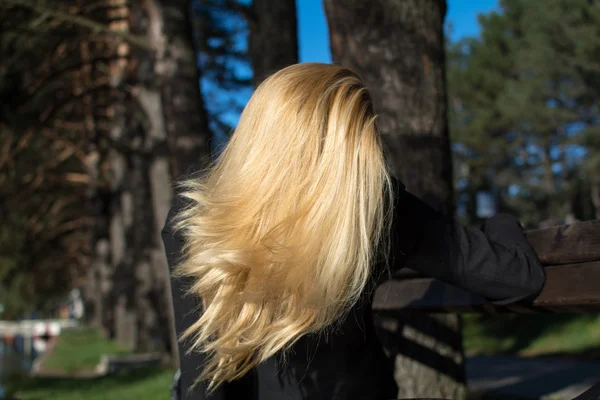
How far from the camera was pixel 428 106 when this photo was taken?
12.5 feet

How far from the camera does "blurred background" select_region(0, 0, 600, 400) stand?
22.8ft

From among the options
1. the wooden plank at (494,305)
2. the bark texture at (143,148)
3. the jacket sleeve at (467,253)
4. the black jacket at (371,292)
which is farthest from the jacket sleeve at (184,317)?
the wooden plank at (494,305)

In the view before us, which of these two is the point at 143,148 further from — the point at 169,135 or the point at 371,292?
the point at 371,292

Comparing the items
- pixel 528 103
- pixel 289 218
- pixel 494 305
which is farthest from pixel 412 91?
pixel 528 103

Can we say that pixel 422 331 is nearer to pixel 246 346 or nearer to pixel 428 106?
pixel 428 106

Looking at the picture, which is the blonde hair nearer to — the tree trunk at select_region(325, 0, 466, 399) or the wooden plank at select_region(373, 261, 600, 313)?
the wooden plank at select_region(373, 261, 600, 313)

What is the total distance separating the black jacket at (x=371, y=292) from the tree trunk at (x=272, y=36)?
181 inches

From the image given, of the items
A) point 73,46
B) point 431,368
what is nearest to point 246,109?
point 431,368

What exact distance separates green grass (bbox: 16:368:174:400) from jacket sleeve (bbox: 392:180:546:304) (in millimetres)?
4582

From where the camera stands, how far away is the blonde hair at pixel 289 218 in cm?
201

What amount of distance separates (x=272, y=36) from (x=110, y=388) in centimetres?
455

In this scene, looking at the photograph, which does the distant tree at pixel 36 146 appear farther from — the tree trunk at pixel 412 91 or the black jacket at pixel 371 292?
the black jacket at pixel 371 292

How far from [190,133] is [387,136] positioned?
361 centimetres

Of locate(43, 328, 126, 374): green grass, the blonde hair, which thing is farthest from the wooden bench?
locate(43, 328, 126, 374): green grass
